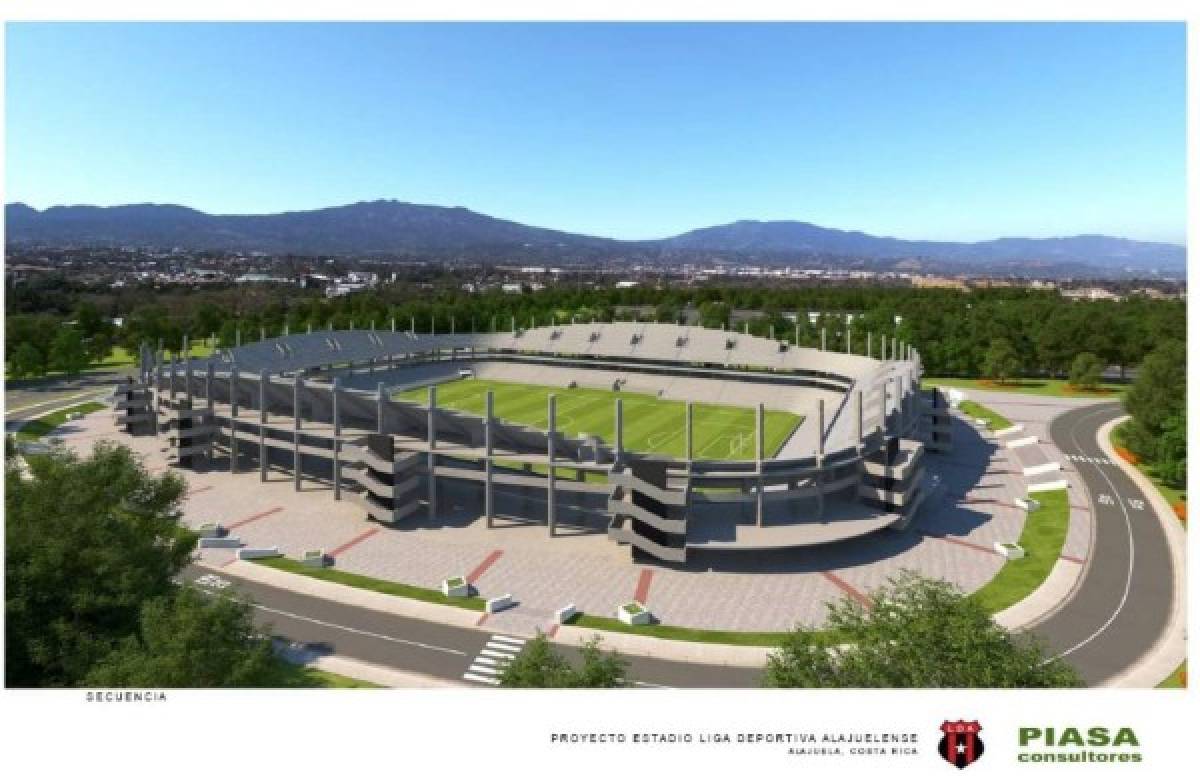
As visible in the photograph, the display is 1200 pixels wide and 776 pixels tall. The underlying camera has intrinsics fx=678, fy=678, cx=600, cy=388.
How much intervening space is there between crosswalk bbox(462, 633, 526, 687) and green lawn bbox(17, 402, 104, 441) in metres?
58.2

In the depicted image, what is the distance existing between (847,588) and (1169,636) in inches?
530

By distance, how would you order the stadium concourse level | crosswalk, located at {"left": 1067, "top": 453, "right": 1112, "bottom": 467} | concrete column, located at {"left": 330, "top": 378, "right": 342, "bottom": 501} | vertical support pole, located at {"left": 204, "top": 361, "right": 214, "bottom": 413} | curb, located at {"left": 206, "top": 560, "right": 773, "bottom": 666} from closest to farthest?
curb, located at {"left": 206, "top": 560, "right": 773, "bottom": 666} < the stadium concourse level < concrete column, located at {"left": 330, "top": 378, "right": 342, "bottom": 501} < vertical support pole, located at {"left": 204, "top": 361, "right": 214, "bottom": 413} < crosswalk, located at {"left": 1067, "top": 453, "right": 1112, "bottom": 467}

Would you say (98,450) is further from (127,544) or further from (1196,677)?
(1196,677)

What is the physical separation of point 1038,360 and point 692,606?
92204mm

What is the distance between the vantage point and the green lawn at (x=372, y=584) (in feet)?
106

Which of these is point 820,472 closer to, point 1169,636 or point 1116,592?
point 1116,592

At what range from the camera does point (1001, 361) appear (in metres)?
93.4

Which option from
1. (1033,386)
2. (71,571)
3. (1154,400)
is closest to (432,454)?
(71,571)

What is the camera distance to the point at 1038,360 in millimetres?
100312

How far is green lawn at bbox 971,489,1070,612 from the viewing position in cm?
3372

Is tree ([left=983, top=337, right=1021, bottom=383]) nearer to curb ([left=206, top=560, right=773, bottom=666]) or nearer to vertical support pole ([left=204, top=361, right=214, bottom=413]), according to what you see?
curb ([left=206, top=560, right=773, bottom=666])

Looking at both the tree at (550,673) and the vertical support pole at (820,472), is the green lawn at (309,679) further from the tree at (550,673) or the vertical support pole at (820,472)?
the vertical support pole at (820,472)

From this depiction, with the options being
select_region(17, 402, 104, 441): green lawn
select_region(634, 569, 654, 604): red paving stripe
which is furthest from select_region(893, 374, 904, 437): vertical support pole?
select_region(17, 402, 104, 441): green lawn
